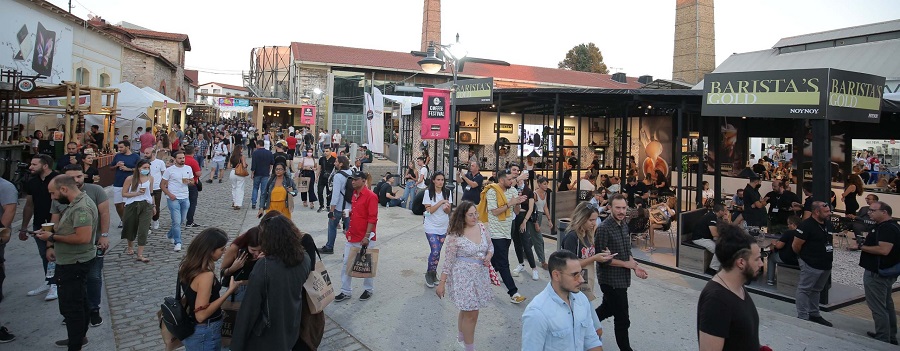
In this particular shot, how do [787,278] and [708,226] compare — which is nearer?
[787,278]

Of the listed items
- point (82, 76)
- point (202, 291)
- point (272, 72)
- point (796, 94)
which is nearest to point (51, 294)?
point (202, 291)

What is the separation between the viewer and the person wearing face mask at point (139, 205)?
25.5ft

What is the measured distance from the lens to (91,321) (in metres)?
5.44

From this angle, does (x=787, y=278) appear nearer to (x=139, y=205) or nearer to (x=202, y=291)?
(x=202, y=291)

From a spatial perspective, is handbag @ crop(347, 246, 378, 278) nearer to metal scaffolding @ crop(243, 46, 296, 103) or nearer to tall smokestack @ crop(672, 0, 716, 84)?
tall smokestack @ crop(672, 0, 716, 84)

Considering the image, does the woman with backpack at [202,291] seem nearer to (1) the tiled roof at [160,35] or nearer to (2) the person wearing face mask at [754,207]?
(2) the person wearing face mask at [754,207]

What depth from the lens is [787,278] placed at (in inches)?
301

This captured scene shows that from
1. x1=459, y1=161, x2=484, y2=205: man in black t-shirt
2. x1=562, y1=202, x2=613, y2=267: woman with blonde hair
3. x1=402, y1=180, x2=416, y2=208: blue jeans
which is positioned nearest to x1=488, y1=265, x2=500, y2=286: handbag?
x1=459, y1=161, x2=484, y2=205: man in black t-shirt

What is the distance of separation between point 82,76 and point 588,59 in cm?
5122

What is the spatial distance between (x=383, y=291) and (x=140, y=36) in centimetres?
3897

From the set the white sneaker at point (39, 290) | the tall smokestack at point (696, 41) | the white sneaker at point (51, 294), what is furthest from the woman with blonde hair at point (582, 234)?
the tall smokestack at point (696, 41)

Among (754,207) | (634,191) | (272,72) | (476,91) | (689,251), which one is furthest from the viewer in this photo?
(272,72)

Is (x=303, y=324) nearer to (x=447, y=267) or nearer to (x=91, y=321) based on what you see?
(x=447, y=267)

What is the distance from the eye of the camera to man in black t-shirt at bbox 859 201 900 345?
6.21m
